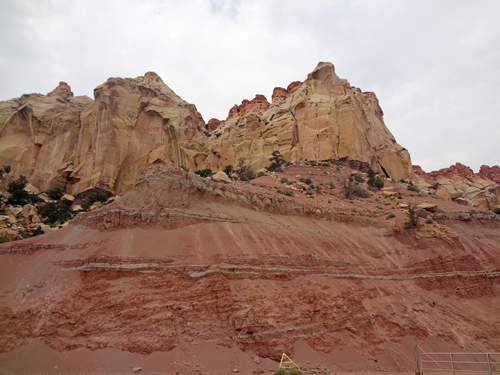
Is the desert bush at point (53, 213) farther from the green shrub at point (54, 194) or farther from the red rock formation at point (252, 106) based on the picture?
the red rock formation at point (252, 106)

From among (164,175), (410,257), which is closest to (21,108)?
(164,175)

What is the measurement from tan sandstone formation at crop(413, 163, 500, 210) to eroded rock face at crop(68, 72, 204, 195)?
42893 mm

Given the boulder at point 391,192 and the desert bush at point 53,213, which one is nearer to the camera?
the boulder at point 391,192

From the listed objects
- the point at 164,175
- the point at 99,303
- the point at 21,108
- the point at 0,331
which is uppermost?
the point at 21,108

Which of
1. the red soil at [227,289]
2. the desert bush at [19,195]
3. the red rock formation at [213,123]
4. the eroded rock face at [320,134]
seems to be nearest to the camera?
the red soil at [227,289]

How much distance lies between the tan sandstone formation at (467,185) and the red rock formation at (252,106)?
40.1 m

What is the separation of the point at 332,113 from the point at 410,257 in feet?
105

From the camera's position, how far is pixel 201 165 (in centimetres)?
5753

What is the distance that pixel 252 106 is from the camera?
70.5 meters

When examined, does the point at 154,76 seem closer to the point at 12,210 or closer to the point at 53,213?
the point at 53,213

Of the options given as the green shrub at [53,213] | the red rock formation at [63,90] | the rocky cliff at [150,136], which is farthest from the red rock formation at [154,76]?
the green shrub at [53,213]

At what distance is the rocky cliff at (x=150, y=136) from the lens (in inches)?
1780

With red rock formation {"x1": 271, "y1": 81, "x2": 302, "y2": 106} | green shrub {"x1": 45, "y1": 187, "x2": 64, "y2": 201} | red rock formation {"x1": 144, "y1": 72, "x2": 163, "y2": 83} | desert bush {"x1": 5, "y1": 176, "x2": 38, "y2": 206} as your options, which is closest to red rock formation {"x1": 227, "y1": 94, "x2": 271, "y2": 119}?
red rock formation {"x1": 271, "y1": 81, "x2": 302, "y2": 106}

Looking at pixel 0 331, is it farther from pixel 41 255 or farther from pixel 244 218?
pixel 244 218
